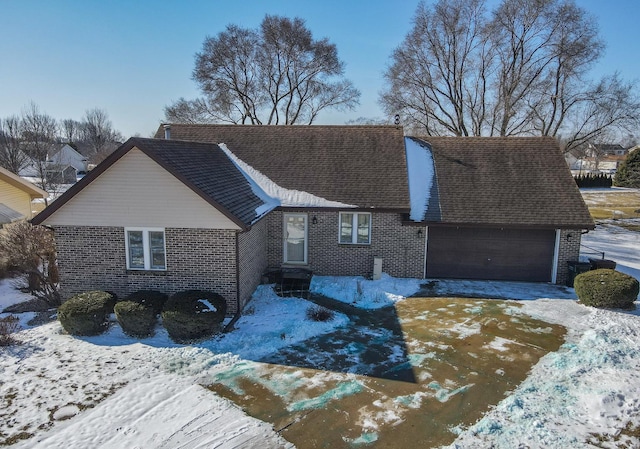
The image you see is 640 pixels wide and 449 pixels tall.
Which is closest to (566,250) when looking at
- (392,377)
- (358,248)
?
(358,248)

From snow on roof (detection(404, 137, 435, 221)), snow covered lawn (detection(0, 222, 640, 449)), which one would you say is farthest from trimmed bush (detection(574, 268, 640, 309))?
snow on roof (detection(404, 137, 435, 221))

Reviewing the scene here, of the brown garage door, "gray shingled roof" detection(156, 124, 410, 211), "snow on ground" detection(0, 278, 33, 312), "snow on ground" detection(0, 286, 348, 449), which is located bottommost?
"snow on ground" detection(0, 278, 33, 312)

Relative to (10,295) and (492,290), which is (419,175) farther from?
(10,295)

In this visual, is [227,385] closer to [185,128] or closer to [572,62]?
[185,128]

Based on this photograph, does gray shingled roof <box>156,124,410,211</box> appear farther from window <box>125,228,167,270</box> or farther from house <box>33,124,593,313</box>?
window <box>125,228,167,270</box>

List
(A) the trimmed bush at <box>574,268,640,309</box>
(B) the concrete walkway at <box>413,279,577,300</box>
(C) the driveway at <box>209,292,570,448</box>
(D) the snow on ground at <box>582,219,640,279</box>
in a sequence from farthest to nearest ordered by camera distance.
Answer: (D) the snow on ground at <box>582,219,640,279</box>
(B) the concrete walkway at <box>413,279,577,300</box>
(A) the trimmed bush at <box>574,268,640,309</box>
(C) the driveway at <box>209,292,570,448</box>

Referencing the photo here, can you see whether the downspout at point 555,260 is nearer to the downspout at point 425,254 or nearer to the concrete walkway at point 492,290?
the concrete walkway at point 492,290
